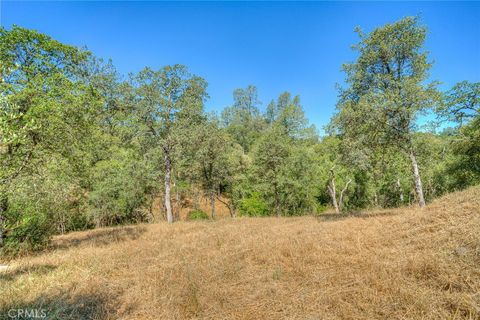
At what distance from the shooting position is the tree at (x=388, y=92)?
1235 centimetres

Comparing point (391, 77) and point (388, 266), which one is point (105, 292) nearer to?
point (388, 266)

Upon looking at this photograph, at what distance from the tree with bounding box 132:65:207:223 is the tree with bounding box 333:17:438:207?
1183 cm

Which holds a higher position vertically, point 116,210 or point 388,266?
point 116,210

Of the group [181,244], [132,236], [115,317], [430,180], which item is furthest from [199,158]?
[430,180]

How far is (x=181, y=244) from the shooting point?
10914mm

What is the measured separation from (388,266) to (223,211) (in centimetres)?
3256

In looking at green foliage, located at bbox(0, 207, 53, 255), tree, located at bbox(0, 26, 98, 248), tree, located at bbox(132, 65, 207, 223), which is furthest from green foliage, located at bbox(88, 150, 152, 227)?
tree, located at bbox(0, 26, 98, 248)

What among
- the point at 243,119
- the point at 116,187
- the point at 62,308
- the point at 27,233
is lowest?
the point at 62,308

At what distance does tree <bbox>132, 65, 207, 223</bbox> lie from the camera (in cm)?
1923

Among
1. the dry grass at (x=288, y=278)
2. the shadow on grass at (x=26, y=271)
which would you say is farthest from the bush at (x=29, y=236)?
the shadow on grass at (x=26, y=271)

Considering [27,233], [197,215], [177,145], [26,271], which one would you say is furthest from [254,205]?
[26,271]

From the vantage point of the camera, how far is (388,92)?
1251cm

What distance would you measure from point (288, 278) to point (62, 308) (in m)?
5.25

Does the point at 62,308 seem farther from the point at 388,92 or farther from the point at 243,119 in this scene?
the point at 243,119
